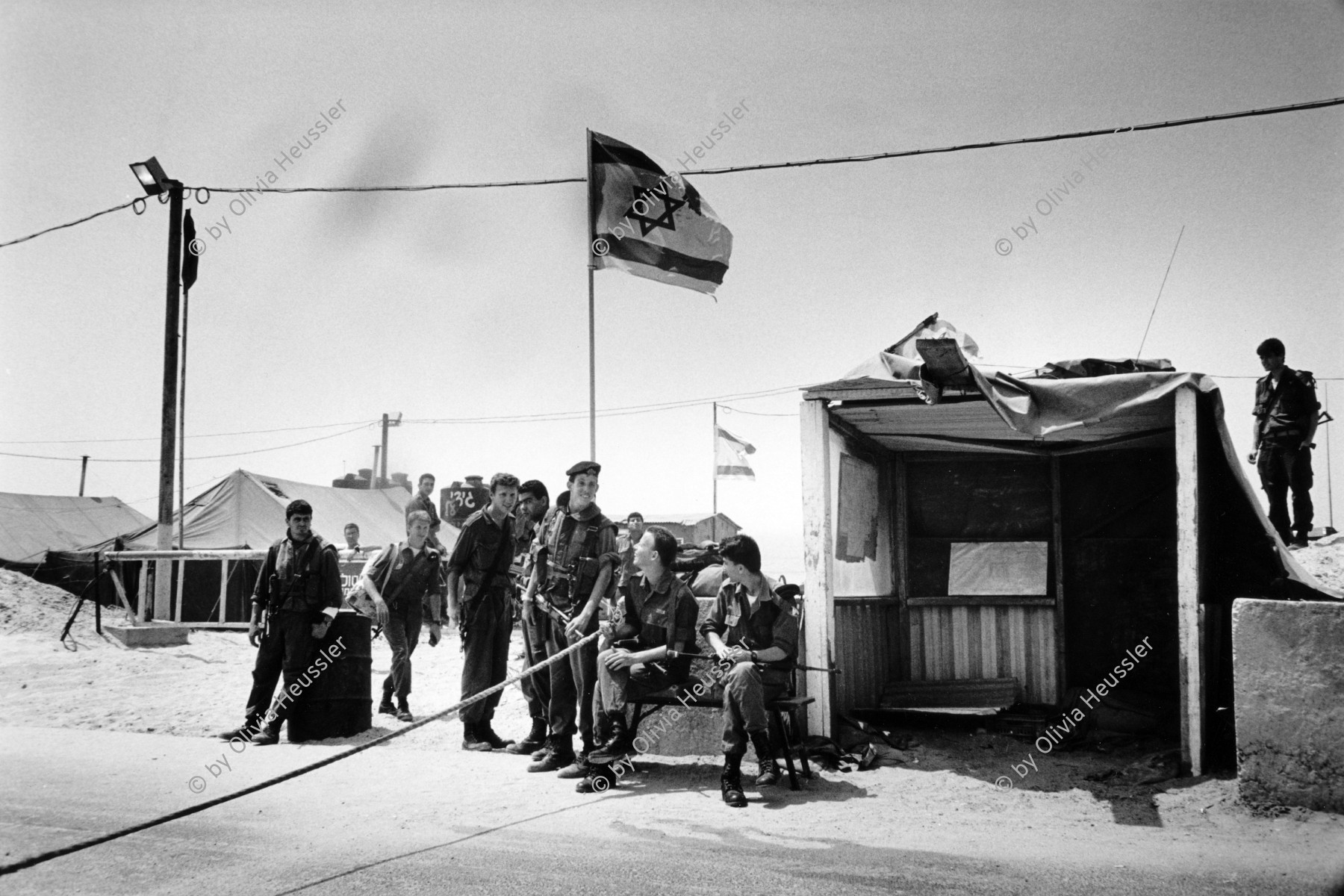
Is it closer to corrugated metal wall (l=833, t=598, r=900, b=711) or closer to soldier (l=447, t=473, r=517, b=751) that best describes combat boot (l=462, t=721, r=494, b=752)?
soldier (l=447, t=473, r=517, b=751)

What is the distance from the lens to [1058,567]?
8898mm

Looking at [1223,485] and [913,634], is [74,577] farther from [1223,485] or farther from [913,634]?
[1223,485]

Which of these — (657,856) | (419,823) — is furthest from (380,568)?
(657,856)

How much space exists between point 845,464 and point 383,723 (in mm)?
4786

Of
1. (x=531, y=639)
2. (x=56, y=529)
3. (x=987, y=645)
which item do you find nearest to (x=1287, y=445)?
(x=987, y=645)

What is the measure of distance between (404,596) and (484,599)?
5.09ft

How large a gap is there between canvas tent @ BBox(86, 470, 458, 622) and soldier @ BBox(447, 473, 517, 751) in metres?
9.71

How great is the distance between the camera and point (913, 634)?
9297 millimetres

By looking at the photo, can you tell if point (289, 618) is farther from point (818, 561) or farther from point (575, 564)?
point (818, 561)

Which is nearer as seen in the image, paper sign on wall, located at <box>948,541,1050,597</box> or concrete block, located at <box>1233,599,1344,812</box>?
concrete block, located at <box>1233,599,1344,812</box>

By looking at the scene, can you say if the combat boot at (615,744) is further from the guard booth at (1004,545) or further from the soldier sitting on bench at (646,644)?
the guard booth at (1004,545)

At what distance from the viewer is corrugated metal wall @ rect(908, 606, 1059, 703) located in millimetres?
8867

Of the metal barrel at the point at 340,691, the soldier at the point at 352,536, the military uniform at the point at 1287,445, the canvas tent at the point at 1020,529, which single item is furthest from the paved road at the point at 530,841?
the soldier at the point at 352,536

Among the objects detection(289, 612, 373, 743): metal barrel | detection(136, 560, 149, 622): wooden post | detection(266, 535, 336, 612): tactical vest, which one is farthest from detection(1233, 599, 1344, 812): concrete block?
detection(136, 560, 149, 622): wooden post
